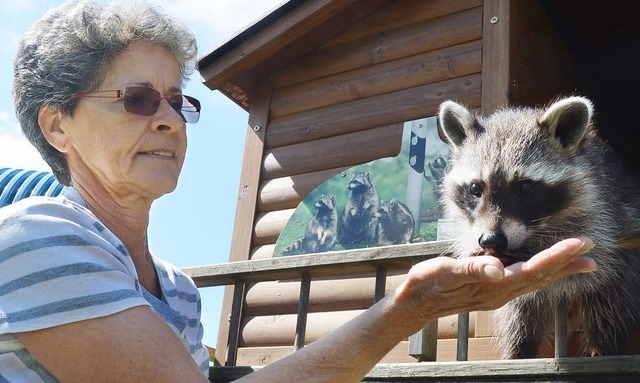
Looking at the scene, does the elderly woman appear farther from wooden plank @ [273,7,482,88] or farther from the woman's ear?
wooden plank @ [273,7,482,88]

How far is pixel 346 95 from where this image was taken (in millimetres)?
6352

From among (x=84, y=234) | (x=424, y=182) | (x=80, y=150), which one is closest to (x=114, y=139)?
(x=80, y=150)

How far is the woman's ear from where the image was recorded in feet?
8.86

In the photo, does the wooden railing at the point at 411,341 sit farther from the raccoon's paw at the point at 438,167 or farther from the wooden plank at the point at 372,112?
the wooden plank at the point at 372,112

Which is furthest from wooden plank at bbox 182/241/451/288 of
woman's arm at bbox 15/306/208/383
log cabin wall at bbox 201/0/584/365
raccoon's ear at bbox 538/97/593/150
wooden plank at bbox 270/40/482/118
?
wooden plank at bbox 270/40/482/118

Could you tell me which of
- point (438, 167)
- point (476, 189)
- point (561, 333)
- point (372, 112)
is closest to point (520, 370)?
point (561, 333)

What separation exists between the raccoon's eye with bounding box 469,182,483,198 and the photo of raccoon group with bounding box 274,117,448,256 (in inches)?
45.3

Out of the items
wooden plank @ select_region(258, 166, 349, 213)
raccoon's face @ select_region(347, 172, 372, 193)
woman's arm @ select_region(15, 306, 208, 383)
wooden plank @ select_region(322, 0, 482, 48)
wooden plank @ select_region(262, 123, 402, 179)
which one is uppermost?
wooden plank @ select_region(322, 0, 482, 48)

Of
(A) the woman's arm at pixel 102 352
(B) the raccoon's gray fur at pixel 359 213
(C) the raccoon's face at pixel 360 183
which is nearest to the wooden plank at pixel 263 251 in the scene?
(B) the raccoon's gray fur at pixel 359 213

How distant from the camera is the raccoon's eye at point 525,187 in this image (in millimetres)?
3891

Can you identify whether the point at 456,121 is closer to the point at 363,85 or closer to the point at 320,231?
the point at 320,231

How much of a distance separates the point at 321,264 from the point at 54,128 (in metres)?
1.47

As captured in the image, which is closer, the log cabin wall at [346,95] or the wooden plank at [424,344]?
the wooden plank at [424,344]

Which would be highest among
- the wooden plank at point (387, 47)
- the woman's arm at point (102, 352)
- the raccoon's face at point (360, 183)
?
the wooden plank at point (387, 47)
